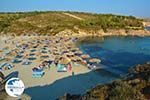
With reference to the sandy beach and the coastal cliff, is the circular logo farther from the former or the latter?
the sandy beach

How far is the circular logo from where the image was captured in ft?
68.7

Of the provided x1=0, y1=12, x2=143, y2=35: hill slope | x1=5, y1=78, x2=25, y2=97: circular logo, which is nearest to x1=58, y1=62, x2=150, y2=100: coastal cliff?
x1=5, y1=78, x2=25, y2=97: circular logo

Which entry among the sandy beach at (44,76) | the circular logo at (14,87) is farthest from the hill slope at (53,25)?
the circular logo at (14,87)

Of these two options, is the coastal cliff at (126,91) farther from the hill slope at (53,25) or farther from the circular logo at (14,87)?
the hill slope at (53,25)

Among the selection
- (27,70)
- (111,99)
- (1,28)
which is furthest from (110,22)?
(111,99)

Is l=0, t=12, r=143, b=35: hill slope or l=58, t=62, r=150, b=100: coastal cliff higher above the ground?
l=58, t=62, r=150, b=100: coastal cliff

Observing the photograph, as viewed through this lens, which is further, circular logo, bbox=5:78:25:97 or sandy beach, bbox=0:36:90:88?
sandy beach, bbox=0:36:90:88

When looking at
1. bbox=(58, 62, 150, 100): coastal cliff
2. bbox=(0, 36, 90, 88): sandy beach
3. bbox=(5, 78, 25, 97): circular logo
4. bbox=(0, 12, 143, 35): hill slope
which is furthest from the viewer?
bbox=(0, 12, 143, 35): hill slope

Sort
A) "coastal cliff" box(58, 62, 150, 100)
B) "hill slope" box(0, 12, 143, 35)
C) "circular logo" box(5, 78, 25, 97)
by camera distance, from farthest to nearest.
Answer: "hill slope" box(0, 12, 143, 35) < "circular logo" box(5, 78, 25, 97) < "coastal cliff" box(58, 62, 150, 100)

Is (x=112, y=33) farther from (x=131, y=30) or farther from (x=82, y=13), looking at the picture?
(x=82, y=13)

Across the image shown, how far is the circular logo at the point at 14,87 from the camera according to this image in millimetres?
20931

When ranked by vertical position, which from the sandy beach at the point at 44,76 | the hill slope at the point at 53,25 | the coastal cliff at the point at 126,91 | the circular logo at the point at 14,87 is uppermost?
the coastal cliff at the point at 126,91

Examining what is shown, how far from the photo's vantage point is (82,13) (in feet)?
576

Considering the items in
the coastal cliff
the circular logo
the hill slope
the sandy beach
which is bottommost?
the hill slope
